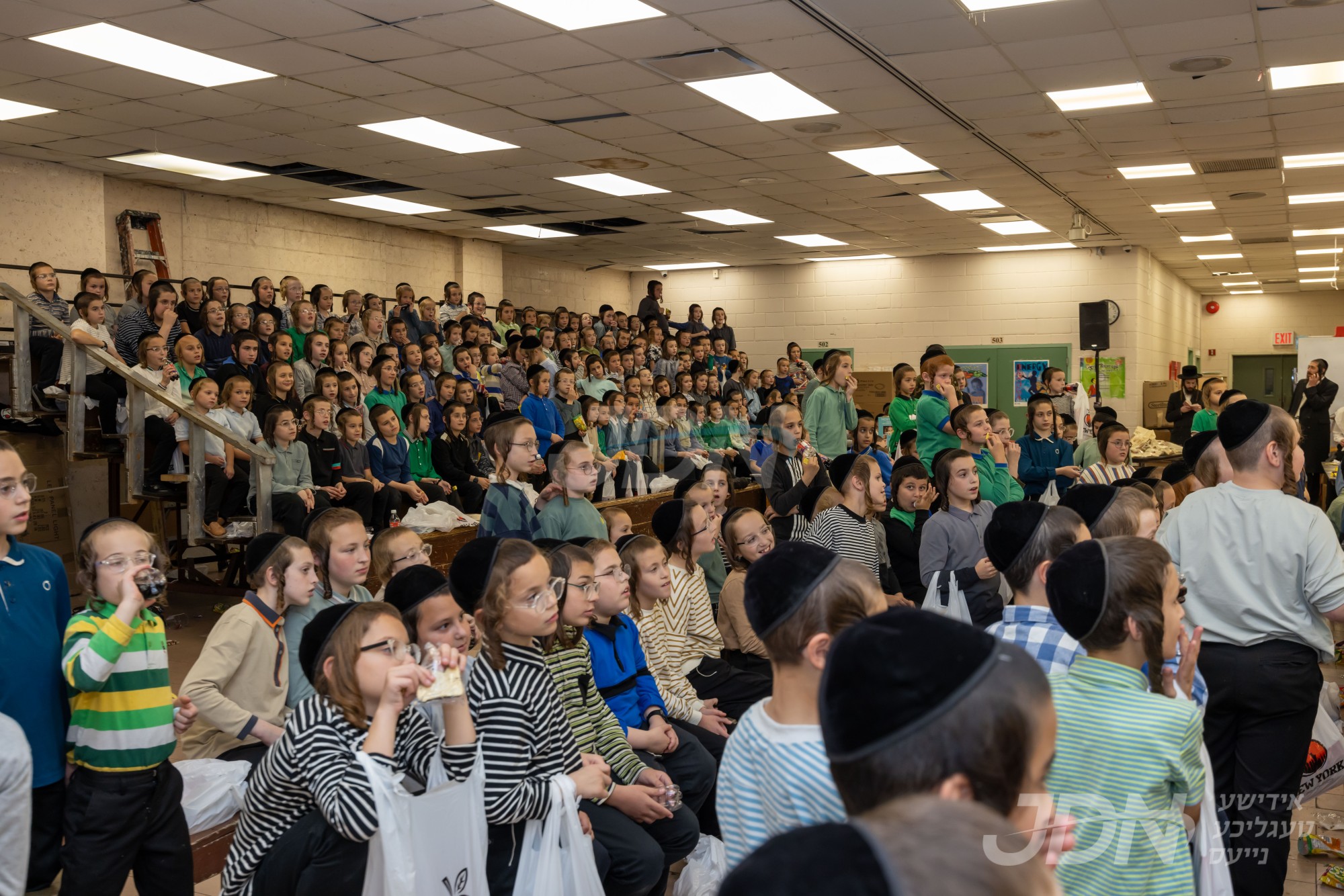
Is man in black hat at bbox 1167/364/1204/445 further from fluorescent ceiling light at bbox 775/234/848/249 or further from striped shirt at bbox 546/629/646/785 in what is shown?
striped shirt at bbox 546/629/646/785

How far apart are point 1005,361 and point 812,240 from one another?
4127 mm

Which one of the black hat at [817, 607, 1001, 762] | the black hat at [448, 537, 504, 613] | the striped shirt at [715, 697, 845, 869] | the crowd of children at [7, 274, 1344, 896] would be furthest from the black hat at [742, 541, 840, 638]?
the black hat at [448, 537, 504, 613]

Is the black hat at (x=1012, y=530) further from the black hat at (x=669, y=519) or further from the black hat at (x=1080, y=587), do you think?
the black hat at (x=669, y=519)

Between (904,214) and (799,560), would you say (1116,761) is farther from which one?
(904,214)

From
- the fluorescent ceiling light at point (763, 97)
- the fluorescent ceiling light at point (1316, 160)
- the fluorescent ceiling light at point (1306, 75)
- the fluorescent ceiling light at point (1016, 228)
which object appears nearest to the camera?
the fluorescent ceiling light at point (1306, 75)

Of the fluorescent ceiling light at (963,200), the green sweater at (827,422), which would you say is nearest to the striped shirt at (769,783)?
the green sweater at (827,422)

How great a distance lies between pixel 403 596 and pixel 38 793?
3.46ft

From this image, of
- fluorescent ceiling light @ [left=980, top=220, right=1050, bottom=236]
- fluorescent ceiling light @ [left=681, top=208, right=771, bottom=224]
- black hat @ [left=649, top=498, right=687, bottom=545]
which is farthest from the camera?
fluorescent ceiling light @ [left=980, top=220, right=1050, bottom=236]

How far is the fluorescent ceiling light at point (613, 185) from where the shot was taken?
11.2 meters

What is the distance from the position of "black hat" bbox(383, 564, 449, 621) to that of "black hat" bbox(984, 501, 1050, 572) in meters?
1.62

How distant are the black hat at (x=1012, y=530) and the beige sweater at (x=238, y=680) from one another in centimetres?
239

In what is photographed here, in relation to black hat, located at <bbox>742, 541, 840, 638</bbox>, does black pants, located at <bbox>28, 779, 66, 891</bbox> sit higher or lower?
lower

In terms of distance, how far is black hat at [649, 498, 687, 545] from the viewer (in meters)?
4.58

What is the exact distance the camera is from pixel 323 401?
7848 mm
